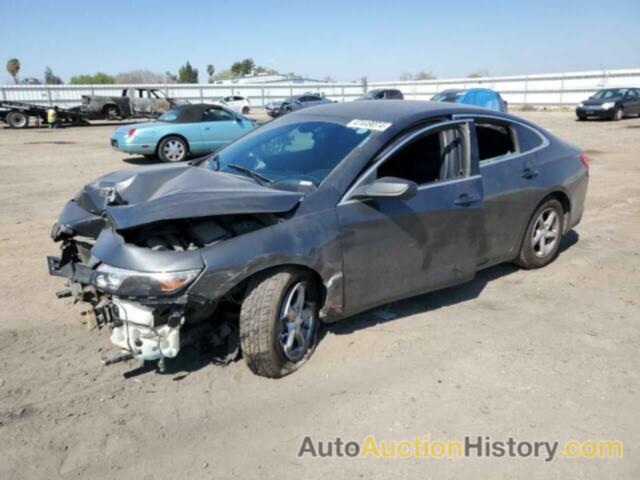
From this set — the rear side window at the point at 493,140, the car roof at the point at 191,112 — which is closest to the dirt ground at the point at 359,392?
the rear side window at the point at 493,140

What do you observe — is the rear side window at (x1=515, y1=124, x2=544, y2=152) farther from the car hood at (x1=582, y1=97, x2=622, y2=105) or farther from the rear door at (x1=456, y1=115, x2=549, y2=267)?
the car hood at (x1=582, y1=97, x2=622, y2=105)

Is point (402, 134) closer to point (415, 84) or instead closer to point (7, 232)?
point (7, 232)

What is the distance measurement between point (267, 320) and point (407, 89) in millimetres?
46974

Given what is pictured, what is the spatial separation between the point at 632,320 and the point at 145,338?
12.5 feet

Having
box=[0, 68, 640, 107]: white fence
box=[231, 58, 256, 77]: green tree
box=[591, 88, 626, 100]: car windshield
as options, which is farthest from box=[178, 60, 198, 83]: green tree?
box=[591, 88, 626, 100]: car windshield

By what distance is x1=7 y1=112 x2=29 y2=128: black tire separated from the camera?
22938 millimetres

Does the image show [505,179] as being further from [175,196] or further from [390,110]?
[175,196]

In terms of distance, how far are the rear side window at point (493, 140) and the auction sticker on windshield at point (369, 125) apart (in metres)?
1.08

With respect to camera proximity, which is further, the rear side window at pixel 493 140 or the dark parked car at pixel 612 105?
the dark parked car at pixel 612 105

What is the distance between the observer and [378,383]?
11.0ft

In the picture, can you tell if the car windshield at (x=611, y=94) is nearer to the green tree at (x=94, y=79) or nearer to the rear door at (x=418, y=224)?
the rear door at (x=418, y=224)

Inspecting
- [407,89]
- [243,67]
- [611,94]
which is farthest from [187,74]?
[611,94]

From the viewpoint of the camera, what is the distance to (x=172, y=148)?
1269cm

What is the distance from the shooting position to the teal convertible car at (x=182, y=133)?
12.2m
